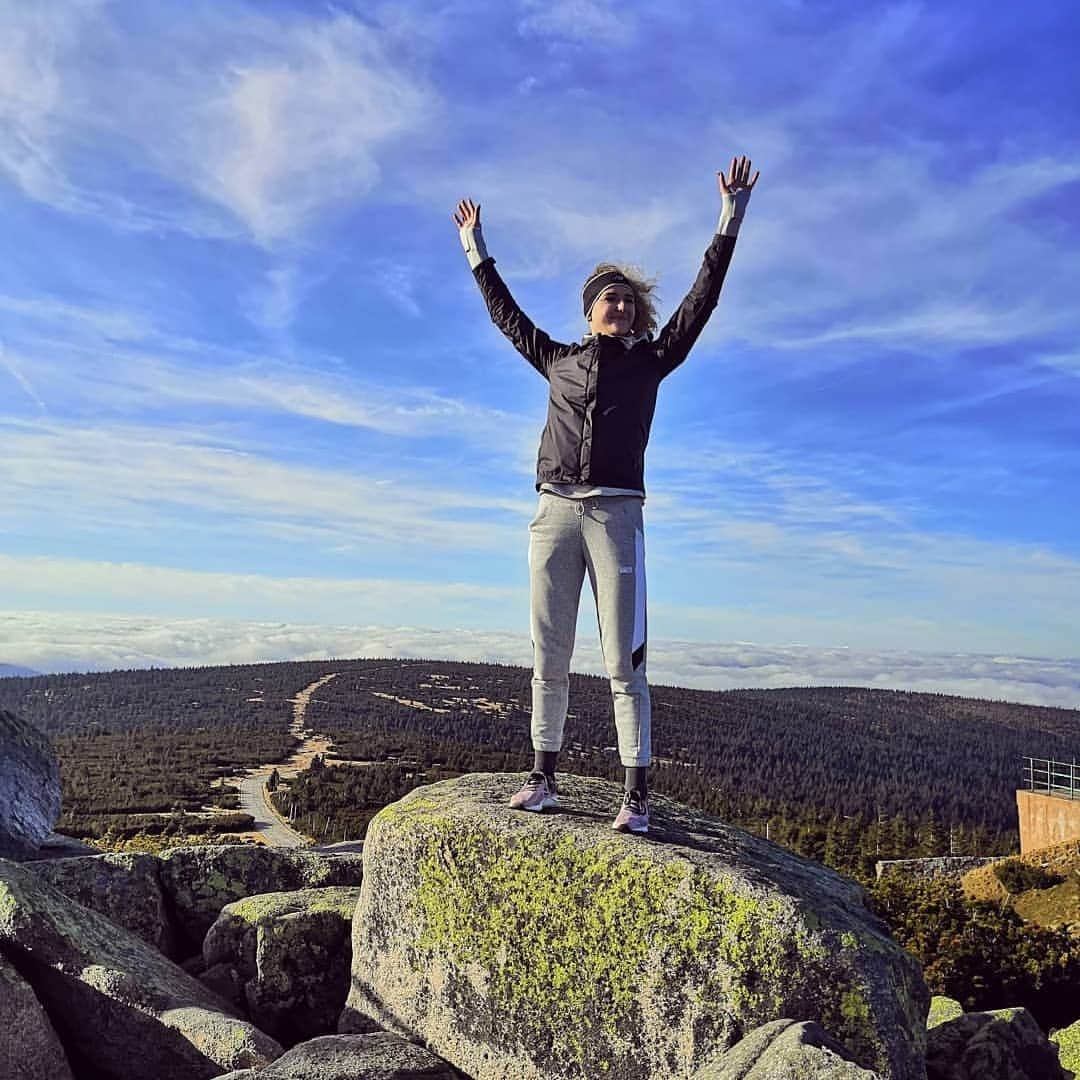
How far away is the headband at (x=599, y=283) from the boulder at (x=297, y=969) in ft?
15.3

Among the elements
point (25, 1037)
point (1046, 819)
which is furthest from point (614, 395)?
point (1046, 819)

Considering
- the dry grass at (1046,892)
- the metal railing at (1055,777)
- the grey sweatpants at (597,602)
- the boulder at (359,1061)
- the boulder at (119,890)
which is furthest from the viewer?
the metal railing at (1055,777)

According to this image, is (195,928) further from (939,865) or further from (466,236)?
(939,865)

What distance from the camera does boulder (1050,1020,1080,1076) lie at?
7984 millimetres

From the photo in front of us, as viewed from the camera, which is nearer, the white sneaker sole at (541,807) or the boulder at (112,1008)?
the boulder at (112,1008)

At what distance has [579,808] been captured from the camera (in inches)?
257

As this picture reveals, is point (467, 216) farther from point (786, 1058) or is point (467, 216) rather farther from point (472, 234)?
point (786, 1058)

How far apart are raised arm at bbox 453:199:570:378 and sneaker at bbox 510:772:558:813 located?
276 cm

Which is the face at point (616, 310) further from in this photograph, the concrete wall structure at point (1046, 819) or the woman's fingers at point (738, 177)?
the concrete wall structure at point (1046, 819)

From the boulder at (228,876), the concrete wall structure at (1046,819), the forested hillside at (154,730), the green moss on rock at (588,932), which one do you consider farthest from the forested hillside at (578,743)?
the green moss on rock at (588,932)

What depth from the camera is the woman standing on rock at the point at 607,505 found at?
6238 mm

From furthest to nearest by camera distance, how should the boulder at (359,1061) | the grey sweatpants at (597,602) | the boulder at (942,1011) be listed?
the boulder at (942,1011) → the grey sweatpants at (597,602) → the boulder at (359,1061)

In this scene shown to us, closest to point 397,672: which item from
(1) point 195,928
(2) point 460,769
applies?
(2) point 460,769

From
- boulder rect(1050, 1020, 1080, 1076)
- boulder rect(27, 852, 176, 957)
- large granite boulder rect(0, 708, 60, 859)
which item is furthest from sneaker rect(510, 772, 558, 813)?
large granite boulder rect(0, 708, 60, 859)
